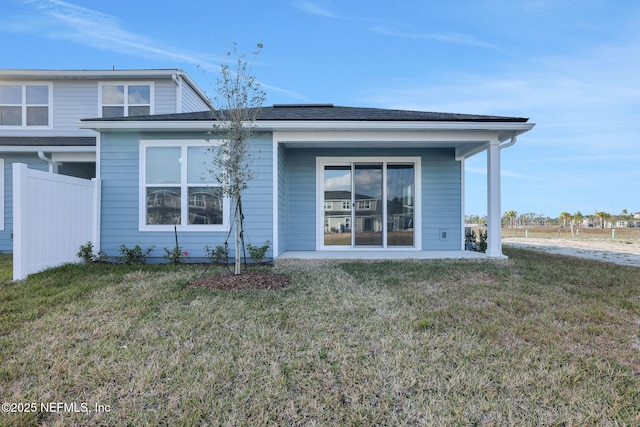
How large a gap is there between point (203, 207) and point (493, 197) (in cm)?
586

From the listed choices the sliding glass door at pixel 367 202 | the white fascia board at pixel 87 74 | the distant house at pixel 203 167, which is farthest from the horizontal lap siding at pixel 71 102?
the sliding glass door at pixel 367 202

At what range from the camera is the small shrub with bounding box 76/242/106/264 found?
20.3 feet

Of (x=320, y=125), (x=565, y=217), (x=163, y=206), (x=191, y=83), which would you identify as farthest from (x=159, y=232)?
(x=565, y=217)

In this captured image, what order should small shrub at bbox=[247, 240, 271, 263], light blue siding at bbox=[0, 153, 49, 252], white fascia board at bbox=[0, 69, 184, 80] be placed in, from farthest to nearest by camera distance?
white fascia board at bbox=[0, 69, 184, 80] < light blue siding at bbox=[0, 153, 49, 252] < small shrub at bbox=[247, 240, 271, 263]

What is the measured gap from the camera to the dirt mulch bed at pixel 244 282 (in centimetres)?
446

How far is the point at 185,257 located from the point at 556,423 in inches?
245

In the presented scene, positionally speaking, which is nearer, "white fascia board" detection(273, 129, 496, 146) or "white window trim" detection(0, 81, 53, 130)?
"white fascia board" detection(273, 129, 496, 146)

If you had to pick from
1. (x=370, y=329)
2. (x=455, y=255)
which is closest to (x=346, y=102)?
(x=455, y=255)

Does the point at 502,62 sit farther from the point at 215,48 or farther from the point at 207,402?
the point at 207,402

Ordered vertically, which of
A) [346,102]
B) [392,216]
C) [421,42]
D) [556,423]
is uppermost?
[421,42]

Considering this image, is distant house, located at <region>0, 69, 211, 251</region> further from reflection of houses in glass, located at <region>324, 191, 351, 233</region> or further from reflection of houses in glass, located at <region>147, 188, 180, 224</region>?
reflection of houses in glass, located at <region>324, 191, 351, 233</region>

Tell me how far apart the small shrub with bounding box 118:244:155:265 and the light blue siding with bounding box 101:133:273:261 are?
0.34 feet

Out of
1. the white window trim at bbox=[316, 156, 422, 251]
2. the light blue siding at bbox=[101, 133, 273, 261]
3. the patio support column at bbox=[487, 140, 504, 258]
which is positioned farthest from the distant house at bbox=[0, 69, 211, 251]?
the patio support column at bbox=[487, 140, 504, 258]

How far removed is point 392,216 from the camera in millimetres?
8031
